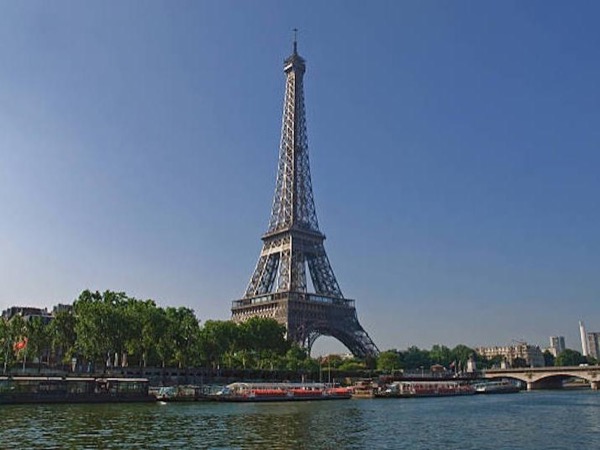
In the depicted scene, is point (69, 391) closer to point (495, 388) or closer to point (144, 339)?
point (144, 339)

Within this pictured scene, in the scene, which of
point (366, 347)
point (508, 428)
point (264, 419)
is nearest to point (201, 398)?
point (264, 419)

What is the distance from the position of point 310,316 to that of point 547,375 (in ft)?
195

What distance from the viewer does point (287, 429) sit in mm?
42406

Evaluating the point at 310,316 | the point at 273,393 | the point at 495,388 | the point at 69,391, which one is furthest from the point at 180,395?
the point at 495,388

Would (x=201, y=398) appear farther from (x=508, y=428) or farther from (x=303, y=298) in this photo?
(x=303, y=298)

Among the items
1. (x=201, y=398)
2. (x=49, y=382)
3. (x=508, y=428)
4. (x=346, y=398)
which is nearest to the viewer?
(x=508, y=428)

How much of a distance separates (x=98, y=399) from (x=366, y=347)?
259 ft

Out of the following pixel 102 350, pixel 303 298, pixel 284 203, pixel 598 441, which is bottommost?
pixel 598 441

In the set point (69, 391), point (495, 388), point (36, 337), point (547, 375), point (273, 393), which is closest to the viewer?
point (69, 391)

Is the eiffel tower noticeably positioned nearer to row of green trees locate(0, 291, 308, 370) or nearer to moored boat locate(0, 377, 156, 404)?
row of green trees locate(0, 291, 308, 370)

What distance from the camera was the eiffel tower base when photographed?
126562 millimetres

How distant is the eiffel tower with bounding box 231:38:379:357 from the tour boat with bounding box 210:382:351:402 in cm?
3725

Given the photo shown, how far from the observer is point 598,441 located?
38.5 metres

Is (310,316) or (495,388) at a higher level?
(310,316)
